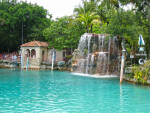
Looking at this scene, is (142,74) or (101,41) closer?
(142,74)

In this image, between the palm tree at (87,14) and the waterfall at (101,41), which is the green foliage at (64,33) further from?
the waterfall at (101,41)

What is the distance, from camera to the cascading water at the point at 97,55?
2778cm

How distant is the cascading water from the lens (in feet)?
91.1

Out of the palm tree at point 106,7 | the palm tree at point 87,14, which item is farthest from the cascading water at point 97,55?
the palm tree at point 87,14

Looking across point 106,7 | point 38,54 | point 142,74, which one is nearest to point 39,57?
point 38,54

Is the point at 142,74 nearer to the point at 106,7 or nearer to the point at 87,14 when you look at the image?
the point at 106,7

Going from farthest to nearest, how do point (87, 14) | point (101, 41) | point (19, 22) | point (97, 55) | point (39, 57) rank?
1. point (19, 22)
2. point (39, 57)
3. point (87, 14)
4. point (101, 41)
5. point (97, 55)

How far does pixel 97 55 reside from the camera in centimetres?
2806

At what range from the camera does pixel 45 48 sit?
46.1 meters

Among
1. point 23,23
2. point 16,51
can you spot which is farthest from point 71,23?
point 16,51

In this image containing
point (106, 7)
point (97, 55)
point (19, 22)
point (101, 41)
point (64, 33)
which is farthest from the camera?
point (19, 22)

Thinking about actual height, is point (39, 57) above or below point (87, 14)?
below

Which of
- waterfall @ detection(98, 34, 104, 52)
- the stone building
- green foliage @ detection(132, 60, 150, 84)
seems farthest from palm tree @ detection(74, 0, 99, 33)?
green foliage @ detection(132, 60, 150, 84)

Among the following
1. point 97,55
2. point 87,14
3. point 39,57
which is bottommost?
point 97,55
